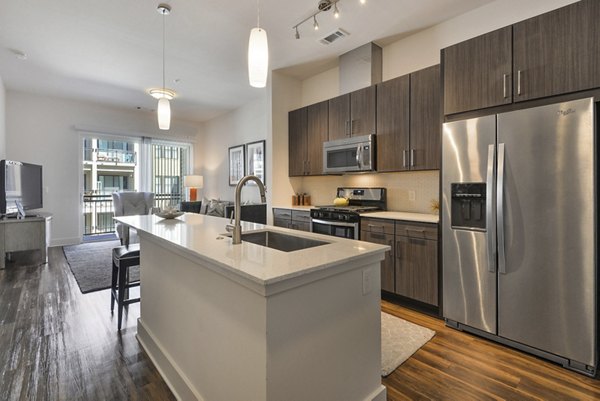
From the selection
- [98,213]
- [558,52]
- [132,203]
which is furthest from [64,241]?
[558,52]

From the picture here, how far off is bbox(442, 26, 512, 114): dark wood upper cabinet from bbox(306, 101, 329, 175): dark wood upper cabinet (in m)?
1.74

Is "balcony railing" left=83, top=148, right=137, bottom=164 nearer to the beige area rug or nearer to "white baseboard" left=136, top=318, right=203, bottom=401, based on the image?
"white baseboard" left=136, top=318, right=203, bottom=401

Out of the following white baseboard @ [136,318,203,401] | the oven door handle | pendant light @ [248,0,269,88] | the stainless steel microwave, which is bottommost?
white baseboard @ [136,318,203,401]

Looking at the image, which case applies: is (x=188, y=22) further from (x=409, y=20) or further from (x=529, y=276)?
(x=529, y=276)

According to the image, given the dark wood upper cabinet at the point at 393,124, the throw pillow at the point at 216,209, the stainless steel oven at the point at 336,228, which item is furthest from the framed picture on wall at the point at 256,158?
the dark wood upper cabinet at the point at 393,124

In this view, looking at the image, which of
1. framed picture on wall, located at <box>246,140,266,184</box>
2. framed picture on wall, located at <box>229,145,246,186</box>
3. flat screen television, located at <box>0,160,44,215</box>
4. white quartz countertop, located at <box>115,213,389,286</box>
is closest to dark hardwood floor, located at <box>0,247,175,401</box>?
white quartz countertop, located at <box>115,213,389,286</box>

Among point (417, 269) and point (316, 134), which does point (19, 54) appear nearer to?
point (316, 134)

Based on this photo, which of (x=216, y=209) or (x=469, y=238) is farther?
(x=216, y=209)

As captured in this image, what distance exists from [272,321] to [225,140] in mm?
6447

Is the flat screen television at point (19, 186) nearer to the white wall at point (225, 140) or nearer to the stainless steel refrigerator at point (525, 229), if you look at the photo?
the white wall at point (225, 140)

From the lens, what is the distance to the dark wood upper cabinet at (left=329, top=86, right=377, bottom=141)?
3504mm

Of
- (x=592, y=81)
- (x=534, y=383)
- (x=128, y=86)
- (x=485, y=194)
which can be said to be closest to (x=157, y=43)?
(x=128, y=86)

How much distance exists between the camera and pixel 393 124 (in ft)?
10.8

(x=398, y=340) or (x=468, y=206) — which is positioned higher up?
(x=468, y=206)
